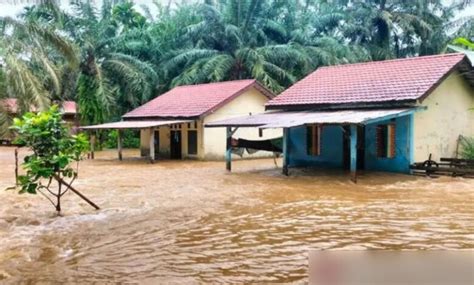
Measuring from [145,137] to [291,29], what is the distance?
12684 millimetres

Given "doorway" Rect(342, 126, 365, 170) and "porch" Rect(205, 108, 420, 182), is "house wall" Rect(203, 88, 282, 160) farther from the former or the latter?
"doorway" Rect(342, 126, 365, 170)

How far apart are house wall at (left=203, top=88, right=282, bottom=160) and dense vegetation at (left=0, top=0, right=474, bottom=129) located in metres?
4.40

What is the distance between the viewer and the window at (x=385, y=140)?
50.0 feet

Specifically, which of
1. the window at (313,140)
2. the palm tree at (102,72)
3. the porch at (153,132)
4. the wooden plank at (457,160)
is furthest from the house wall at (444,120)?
the palm tree at (102,72)

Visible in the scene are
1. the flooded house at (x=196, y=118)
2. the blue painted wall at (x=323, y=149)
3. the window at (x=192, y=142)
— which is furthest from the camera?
the window at (x=192, y=142)

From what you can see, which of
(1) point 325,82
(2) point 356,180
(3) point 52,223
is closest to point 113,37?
(1) point 325,82

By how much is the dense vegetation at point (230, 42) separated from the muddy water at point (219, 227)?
15.4 metres

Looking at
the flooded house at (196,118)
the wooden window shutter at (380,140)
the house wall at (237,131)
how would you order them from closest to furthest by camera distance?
the wooden window shutter at (380,140) < the flooded house at (196,118) < the house wall at (237,131)

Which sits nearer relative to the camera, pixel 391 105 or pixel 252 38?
pixel 391 105

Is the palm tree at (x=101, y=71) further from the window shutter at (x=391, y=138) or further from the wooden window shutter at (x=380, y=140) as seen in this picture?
the window shutter at (x=391, y=138)

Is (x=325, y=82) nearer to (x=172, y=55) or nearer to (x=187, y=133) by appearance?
(x=187, y=133)

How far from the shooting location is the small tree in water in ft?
27.6

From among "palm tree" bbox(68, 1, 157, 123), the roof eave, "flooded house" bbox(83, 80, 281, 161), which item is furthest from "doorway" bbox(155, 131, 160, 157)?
the roof eave

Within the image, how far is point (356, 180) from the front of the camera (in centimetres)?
1354
